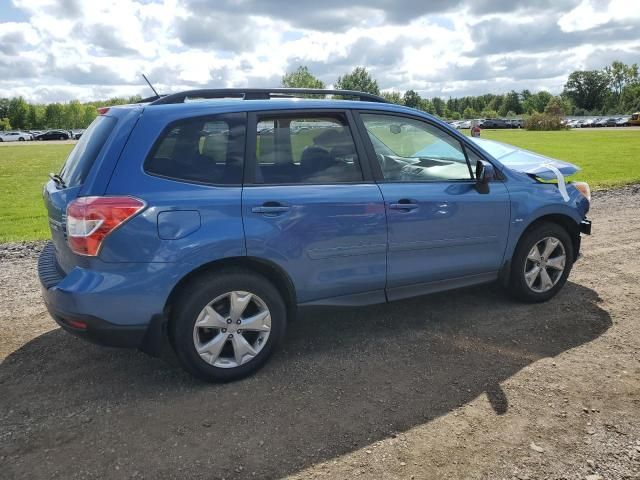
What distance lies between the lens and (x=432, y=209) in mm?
4301

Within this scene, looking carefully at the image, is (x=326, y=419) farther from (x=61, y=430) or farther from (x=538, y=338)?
(x=538, y=338)

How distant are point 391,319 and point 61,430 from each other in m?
2.67

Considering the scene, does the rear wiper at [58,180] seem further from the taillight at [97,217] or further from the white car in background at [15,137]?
the white car in background at [15,137]

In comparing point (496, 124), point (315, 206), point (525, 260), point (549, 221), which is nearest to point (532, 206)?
point (549, 221)

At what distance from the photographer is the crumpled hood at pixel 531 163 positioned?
5.04 m

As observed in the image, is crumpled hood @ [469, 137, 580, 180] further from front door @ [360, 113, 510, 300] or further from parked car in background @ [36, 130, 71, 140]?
parked car in background @ [36, 130, 71, 140]

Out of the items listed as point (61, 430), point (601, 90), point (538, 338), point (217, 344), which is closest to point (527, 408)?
point (538, 338)

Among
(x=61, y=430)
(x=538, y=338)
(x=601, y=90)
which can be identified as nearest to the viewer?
(x=61, y=430)

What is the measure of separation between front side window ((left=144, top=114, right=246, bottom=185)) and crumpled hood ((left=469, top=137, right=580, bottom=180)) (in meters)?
2.17

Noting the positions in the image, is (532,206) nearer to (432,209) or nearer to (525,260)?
(525,260)

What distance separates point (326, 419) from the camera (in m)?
3.31

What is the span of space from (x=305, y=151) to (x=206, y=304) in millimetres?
1281

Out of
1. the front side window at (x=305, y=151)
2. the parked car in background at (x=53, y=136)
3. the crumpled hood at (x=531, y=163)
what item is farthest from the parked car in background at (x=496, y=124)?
the front side window at (x=305, y=151)

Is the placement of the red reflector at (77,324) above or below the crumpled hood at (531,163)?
below
